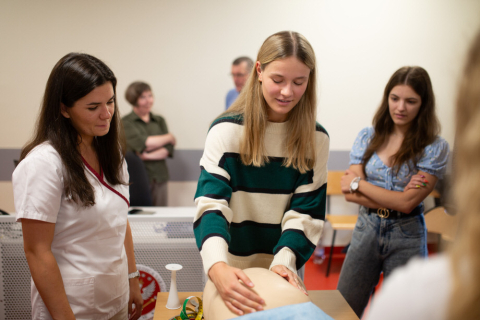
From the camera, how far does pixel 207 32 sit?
14.1 ft

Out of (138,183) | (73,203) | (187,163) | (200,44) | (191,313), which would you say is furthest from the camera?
(187,163)

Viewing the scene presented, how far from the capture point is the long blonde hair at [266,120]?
1.25m

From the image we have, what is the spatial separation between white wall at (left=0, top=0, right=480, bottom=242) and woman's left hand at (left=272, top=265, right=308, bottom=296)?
3313mm

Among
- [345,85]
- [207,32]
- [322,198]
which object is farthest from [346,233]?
[322,198]

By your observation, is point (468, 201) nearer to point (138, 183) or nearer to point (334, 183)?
point (138, 183)

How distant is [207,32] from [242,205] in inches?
135

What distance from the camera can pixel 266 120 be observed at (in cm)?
133

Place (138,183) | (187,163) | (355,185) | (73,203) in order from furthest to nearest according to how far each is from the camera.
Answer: (187,163)
(138,183)
(355,185)
(73,203)

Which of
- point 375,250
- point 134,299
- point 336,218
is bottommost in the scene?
point 336,218

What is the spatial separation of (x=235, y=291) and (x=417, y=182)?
1.29 metres

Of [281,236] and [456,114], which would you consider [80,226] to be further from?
[456,114]

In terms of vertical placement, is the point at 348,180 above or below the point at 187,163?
above

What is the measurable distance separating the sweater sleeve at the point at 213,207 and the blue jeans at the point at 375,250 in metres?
1.03

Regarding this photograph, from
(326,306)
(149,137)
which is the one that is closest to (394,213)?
(326,306)
